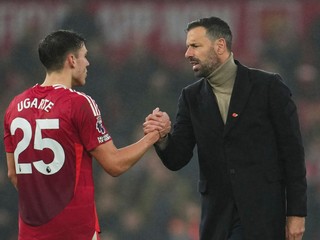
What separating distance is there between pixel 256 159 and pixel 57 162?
0.95 m

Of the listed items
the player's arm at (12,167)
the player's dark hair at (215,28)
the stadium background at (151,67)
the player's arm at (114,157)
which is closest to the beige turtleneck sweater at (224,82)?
the player's dark hair at (215,28)

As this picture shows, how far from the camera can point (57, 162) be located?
11.4 ft

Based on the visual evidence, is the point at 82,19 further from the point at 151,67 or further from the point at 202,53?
the point at 202,53

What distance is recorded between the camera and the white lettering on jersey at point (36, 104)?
139 inches

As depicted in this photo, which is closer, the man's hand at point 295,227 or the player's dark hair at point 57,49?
the player's dark hair at point 57,49

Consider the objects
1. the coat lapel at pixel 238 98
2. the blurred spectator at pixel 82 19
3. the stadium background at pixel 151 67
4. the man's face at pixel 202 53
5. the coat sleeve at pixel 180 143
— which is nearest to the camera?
the coat lapel at pixel 238 98

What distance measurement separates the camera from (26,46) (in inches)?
261

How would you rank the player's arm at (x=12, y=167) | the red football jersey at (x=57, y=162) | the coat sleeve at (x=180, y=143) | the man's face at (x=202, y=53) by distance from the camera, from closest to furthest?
the red football jersey at (x=57, y=162)
the player's arm at (x=12, y=167)
the man's face at (x=202, y=53)
the coat sleeve at (x=180, y=143)

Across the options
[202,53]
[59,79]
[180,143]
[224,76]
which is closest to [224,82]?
A: [224,76]

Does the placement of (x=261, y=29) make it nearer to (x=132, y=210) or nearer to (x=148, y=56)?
(x=148, y=56)

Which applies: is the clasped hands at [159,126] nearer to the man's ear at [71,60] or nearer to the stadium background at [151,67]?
Answer: the man's ear at [71,60]

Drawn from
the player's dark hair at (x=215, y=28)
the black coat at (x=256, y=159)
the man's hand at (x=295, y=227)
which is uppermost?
the player's dark hair at (x=215, y=28)

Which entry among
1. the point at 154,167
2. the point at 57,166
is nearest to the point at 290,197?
the point at 57,166

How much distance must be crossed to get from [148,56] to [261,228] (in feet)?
9.50
